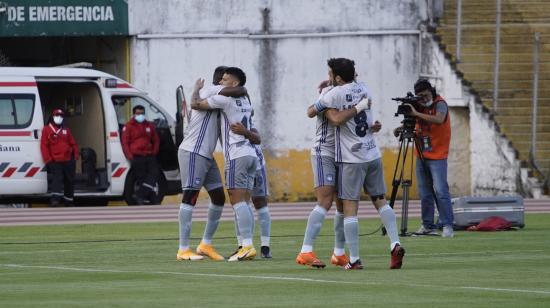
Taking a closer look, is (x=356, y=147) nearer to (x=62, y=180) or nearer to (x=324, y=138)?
(x=324, y=138)

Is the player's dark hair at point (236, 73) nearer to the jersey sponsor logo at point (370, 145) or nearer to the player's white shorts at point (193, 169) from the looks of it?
the player's white shorts at point (193, 169)

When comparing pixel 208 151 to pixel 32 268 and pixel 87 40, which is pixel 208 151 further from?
pixel 87 40

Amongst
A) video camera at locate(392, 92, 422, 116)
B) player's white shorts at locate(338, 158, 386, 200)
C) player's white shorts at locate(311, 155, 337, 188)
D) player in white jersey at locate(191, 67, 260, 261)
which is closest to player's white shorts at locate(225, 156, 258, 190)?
player in white jersey at locate(191, 67, 260, 261)

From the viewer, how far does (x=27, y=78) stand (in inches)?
1171

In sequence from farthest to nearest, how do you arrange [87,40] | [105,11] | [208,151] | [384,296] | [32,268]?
[87,40], [105,11], [208,151], [32,268], [384,296]

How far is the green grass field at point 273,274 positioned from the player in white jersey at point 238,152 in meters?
0.48

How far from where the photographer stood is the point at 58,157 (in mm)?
29500

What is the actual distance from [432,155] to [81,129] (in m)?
13.1

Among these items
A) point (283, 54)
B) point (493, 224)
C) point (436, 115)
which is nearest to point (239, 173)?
point (436, 115)

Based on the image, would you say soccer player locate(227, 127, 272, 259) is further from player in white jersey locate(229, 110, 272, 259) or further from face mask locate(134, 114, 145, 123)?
face mask locate(134, 114, 145, 123)

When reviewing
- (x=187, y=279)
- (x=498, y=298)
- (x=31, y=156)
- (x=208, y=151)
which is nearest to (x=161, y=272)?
(x=187, y=279)

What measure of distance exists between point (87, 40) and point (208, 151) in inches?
782

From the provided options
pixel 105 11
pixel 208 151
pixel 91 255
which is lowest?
pixel 91 255

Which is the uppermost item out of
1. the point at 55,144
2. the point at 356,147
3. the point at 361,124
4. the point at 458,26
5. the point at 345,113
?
the point at 458,26
